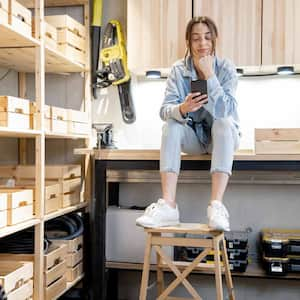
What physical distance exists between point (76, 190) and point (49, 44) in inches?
35.8

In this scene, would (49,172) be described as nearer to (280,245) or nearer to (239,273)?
(239,273)

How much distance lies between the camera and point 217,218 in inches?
81.7

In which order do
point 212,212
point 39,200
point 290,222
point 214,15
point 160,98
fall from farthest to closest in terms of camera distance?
1. point 160,98
2. point 290,222
3. point 214,15
4. point 39,200
5. point 212,212

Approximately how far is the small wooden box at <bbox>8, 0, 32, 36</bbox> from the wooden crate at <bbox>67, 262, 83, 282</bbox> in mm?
1335

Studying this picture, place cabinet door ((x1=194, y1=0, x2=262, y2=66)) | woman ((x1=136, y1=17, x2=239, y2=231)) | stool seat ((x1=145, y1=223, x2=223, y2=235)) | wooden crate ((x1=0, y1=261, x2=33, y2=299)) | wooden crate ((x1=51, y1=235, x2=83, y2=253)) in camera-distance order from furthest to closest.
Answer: cabinet door ((x1=194, y1=0, x2=262, y2=66)) → wooden crate ((x1=51, y1=235, x2=83, y2=253)) → woman ((x1=136, y1=17, x2=239, y2=231)) → stool seat ((x1=145, y1=223, x2=223, y2=235)) → wooden crate ((x1=0, y1=261, x2=33, y2=299))

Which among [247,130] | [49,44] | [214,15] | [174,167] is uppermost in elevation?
[214,15]

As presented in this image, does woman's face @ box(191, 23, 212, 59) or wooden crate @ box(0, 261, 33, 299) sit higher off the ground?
woman's face @ box(191, 23, 212, 59)

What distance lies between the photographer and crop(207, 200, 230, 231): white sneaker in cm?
206

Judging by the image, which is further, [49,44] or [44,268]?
[49,44]

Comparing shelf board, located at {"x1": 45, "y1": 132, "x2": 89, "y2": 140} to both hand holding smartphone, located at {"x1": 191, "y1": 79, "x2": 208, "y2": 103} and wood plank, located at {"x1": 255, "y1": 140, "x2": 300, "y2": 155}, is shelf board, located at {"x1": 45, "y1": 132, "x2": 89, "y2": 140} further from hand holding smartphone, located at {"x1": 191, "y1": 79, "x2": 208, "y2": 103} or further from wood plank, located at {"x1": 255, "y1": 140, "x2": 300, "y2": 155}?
wood plank, located at {"x1": 255, "y1": 140, "x2": 300, "y2": 155}

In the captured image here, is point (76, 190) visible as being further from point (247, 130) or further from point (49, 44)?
point (247, 130)

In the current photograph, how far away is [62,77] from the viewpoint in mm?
3260

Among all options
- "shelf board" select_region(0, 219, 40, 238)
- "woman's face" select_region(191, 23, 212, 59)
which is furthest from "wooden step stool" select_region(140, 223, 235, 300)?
"woman's face" select_region(191, 23, 212, 59)

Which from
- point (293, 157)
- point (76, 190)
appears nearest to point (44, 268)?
point (76, 190)
